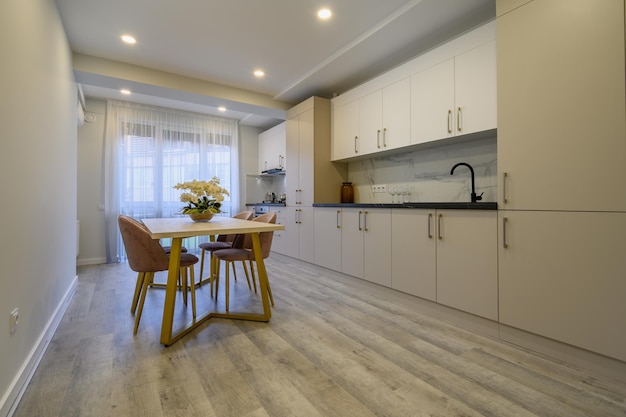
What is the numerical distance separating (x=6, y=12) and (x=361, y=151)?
9.95 feet

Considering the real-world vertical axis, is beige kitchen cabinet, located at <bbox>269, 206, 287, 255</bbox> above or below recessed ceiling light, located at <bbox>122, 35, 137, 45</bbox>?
below

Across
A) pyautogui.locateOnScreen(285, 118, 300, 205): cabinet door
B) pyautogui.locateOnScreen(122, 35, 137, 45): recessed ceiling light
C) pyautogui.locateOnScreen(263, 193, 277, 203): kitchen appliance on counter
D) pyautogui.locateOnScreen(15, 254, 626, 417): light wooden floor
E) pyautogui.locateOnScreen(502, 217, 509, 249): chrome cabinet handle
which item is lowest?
pyautogui.locateOnScreen(15, 254, 626, 417): light wooden floor

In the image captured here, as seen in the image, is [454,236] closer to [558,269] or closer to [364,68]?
[558,269]

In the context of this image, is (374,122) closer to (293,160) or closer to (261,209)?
(293,160)

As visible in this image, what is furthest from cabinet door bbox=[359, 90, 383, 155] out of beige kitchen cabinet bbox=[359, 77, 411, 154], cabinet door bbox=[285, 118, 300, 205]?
cabinet door bbox=[285, 118, 300, 205]

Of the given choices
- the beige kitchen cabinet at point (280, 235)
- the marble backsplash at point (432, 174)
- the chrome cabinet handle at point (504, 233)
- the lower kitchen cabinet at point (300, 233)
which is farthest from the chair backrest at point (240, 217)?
the chrome cabinet handle at point (504, 233)

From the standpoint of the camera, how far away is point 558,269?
1.74m

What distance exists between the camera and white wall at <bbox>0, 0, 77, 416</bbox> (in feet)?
4.39

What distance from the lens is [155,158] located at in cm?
505

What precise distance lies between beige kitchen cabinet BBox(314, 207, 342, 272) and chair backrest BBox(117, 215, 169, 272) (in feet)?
6.46

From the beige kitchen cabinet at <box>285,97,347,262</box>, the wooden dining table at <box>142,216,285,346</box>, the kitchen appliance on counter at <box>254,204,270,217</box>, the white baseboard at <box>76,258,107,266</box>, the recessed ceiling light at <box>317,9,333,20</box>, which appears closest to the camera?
the wooden dining table at <box>142,216,285,346</box>

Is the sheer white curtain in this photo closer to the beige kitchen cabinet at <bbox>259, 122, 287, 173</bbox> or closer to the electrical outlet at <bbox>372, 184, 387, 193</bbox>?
the beige kitchen cabinet at <bbox>259, 122, 287, 173</bbox>

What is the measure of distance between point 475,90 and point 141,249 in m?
2.97

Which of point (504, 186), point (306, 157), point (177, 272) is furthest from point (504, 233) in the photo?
point (306, 157)
